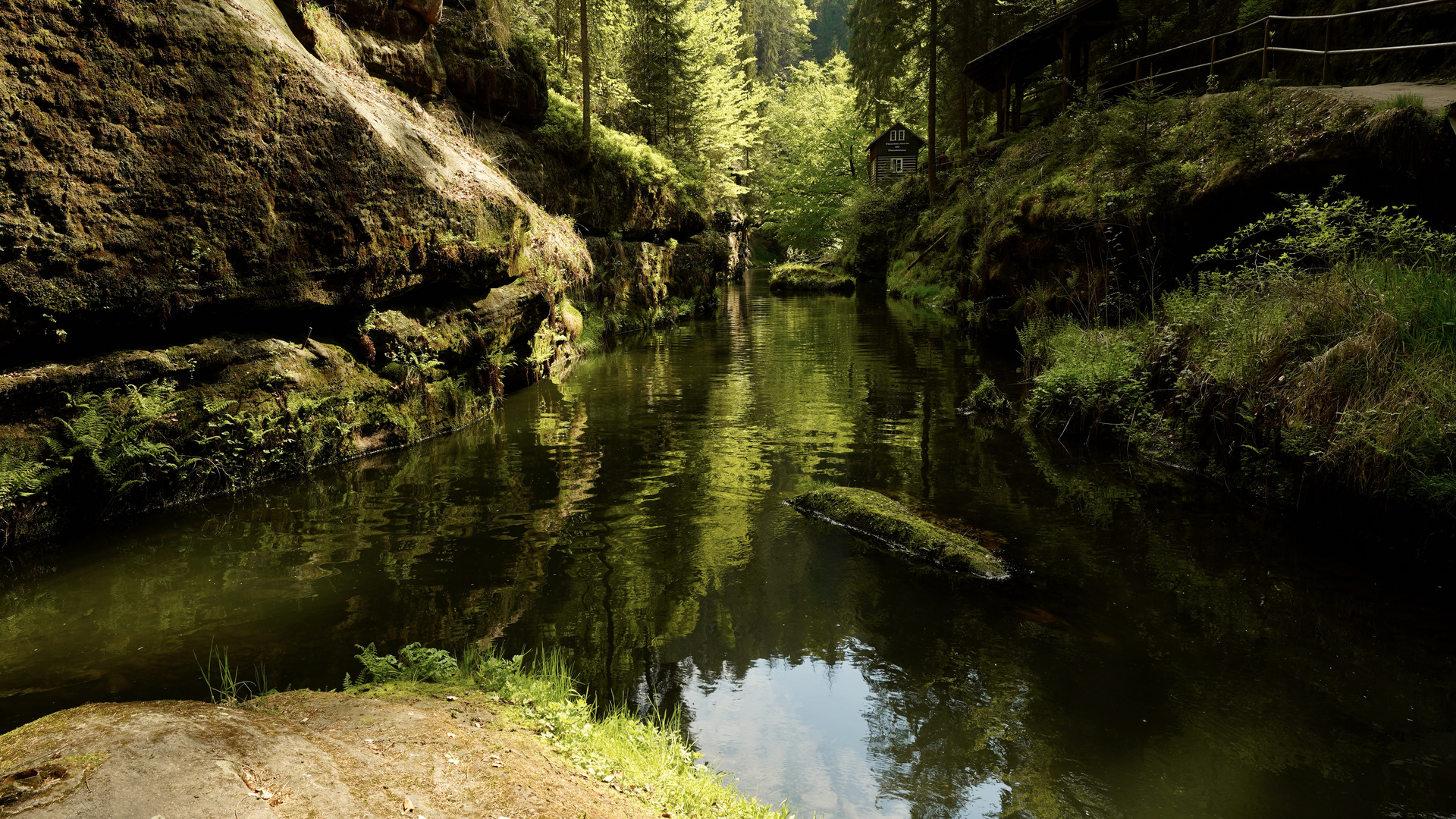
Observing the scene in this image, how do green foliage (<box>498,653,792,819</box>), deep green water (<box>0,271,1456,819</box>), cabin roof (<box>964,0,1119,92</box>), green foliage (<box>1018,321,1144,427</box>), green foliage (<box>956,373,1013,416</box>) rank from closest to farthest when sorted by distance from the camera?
green foliage (<box>498,653,792,819</box>) < deep green water (<box>0,271,1456,819</box>) < green foliage (<box>1018,321,1144,427</box>) < green foliage (<box>956,373,1013,416</box>) < cabin roof (<box>964,0,1119,92</box>)

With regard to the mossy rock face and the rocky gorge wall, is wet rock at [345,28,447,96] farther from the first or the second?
the mossy rock face

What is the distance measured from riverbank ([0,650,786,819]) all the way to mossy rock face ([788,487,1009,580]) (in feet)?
11.9

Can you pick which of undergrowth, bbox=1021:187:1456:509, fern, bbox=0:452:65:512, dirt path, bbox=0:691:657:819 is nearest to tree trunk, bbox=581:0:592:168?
undergrowth, bbox=1021:187:1456:509

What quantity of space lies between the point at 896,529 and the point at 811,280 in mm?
35688

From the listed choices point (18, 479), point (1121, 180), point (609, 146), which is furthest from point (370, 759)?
point (609, 146)

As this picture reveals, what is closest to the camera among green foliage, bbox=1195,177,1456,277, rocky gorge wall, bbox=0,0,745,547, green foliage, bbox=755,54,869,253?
rocky gorge wall, bbox=0,0,745,547

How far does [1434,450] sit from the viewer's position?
649 cm

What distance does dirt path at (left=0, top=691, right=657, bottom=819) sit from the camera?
273cm

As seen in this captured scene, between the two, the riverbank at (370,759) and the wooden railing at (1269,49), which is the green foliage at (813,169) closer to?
the wooden railing at (1269,49)

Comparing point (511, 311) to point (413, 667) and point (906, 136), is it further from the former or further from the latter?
point (906, 136)

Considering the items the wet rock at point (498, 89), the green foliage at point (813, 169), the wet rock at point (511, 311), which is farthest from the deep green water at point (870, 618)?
the green foliage at point (813, 169)

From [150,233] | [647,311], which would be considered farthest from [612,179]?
[150,233]

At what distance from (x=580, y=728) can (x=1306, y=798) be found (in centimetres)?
416

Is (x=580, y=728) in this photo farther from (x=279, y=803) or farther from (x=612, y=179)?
(x=612, y=179)
